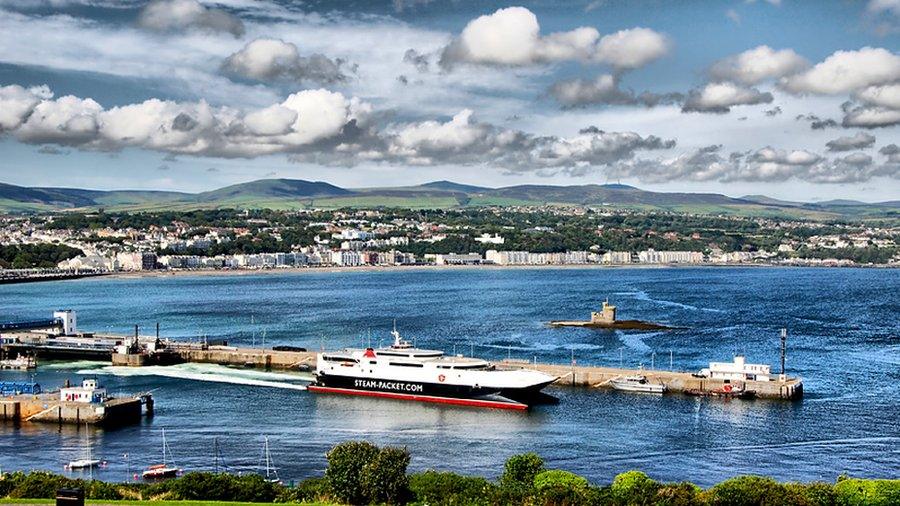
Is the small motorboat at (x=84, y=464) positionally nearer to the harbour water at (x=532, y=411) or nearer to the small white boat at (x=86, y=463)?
the small white boat at (x=86, y=463)

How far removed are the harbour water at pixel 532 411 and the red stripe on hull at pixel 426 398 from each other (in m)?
1.08

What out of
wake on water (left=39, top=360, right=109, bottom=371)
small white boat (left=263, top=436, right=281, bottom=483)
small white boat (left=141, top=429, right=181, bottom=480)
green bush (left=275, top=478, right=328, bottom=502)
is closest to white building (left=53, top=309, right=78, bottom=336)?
wake on water (left=39, top=360, right=109, bottom=371)

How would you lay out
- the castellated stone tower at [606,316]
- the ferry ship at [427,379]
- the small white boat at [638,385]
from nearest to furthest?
the ferry ship at [427,379], the small white boat at [638,385], the castellated stone tower at [606,316]

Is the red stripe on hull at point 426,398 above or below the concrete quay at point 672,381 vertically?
below

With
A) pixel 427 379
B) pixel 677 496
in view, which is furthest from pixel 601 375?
pixel 677 496

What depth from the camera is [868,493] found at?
2309 cm

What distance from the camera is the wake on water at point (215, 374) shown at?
5397cm

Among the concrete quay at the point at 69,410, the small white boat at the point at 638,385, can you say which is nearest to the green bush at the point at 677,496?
the small white boat at the point at 638,385

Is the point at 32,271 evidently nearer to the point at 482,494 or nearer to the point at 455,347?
the point at 455,347

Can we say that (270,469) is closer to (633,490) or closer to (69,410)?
(69,410)

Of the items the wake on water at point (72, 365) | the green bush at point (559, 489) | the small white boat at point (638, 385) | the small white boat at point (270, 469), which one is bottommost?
the small white boat at point (270, 469)

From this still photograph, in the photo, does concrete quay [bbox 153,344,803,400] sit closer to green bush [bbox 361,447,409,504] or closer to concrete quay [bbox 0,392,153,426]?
concrete quay [bbox 0,392,153,426]

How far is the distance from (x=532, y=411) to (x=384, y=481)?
22.5 m

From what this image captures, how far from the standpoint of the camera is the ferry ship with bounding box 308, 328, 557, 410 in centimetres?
4731
